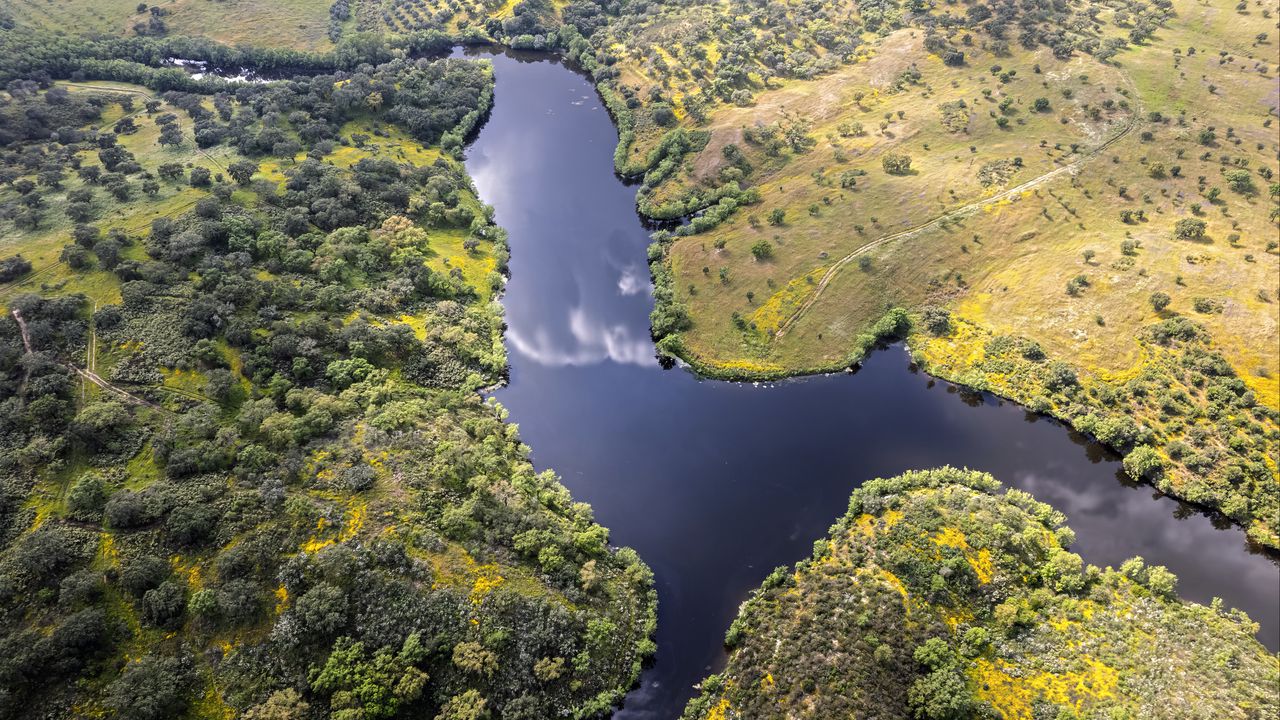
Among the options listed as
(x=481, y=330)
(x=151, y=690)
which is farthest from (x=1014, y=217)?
(x=151, y=690)

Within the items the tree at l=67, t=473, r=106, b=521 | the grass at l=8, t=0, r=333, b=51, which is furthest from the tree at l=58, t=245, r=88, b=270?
the grass at l=8, t=0, r=333, b=51

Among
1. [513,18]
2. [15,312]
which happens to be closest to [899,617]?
[15,312]

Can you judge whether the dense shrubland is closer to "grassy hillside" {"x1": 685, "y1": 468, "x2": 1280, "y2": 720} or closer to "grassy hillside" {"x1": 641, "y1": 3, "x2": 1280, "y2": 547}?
"grassy hillside" {"x1": 641, "y1": 3, "x2": 1280, "y2": 547}

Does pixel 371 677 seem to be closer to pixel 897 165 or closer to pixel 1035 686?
pixel 1035 686

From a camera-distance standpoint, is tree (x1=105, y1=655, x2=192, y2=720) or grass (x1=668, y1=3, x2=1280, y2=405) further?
grass (x1=668, y1=3, x2=1280, y2=405)

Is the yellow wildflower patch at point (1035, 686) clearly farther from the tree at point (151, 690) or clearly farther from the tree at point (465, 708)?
the tree at point (151, 690)

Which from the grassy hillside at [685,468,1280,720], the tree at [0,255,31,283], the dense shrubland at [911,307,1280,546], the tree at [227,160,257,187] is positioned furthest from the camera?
the tree at [227,160,257,187]

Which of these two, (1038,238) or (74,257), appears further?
(1038,238)
